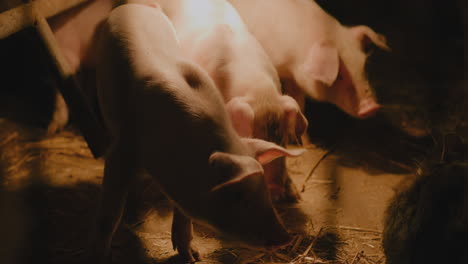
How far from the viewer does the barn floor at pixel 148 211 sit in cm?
295

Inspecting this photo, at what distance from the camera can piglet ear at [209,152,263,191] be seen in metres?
2.01

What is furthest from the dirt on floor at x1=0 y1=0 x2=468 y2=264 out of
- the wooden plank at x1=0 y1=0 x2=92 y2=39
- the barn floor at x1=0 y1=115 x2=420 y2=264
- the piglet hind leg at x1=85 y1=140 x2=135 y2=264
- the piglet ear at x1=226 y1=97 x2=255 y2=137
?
the piglet ear at x1=226 y1=97 x2=255 y2=137

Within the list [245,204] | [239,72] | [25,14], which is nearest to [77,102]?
[25,14]

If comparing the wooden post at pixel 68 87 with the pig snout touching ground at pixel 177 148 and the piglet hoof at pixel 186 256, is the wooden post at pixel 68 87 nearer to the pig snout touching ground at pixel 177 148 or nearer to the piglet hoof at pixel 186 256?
the pig snout touching ground at pixel 177 148

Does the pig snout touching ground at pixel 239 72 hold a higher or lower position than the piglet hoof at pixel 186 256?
higher

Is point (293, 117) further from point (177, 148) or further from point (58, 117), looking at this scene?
point (58, 117)

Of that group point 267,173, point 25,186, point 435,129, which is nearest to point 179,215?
point 267,173

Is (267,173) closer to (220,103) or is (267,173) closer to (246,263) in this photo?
(246,263)

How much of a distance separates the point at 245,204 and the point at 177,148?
44 centimetres

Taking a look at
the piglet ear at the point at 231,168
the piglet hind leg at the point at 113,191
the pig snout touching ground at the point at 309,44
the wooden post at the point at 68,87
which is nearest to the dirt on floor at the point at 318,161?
the wooden post at the point at 68,87

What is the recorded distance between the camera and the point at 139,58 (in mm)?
2592

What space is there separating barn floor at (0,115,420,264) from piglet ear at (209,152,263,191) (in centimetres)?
102

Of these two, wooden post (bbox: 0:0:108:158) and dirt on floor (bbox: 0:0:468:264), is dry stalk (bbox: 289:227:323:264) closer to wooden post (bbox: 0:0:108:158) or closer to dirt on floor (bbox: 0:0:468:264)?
dirt on floor (bbox: 0:0:468:264)

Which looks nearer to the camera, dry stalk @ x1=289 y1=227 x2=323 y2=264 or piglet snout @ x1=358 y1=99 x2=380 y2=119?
dry stalk @ x1=289 y1=227 x2=323 y2=264
